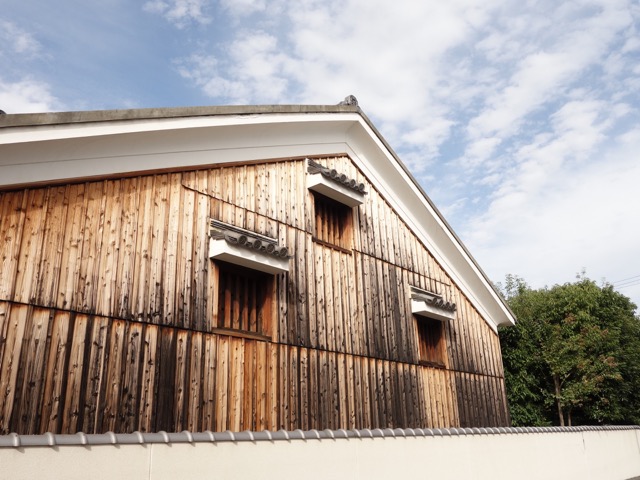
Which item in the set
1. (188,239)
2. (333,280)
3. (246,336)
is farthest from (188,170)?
(333,280)

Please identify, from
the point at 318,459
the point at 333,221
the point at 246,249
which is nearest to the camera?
the point at 318,459

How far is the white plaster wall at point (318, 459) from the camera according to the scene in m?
3.63

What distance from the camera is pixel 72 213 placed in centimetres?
630

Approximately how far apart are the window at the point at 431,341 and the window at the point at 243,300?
4.74 m

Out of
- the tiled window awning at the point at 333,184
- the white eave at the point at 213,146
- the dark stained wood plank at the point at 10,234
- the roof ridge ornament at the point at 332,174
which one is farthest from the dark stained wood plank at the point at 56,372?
the roof ridge ornament at the point at 332,174

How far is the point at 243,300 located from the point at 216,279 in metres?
0.72

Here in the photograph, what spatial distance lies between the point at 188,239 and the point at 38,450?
4.23 meters

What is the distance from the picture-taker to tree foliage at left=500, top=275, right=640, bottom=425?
2131 cm

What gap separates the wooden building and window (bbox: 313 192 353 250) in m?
0.04

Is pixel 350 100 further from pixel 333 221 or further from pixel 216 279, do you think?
pixel 216 279

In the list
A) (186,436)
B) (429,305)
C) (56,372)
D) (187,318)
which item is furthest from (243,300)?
(429,305)

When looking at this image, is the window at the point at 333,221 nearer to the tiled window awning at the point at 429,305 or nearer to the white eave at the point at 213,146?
the white eave at the point at 213,146

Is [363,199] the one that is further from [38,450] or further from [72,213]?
[38,450]

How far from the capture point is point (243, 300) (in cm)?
823
